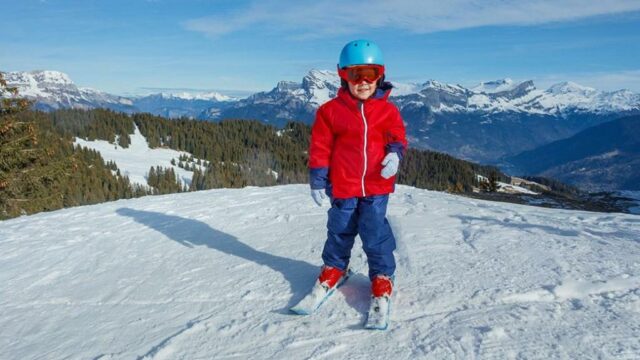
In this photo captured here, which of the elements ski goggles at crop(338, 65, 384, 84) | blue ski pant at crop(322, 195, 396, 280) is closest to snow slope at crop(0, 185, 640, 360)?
blue ski pant at crop(322, 195, 396, 280)

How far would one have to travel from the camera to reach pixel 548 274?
16.5 ft

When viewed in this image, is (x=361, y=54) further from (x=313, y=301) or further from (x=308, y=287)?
(x=308, y=287)

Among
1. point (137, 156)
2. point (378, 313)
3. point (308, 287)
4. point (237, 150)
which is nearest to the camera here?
point (378, 313)

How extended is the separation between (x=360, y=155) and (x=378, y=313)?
1730 millimetres

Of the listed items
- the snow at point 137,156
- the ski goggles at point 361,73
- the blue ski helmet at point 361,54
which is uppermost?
the blue ski helmet at point 361,54

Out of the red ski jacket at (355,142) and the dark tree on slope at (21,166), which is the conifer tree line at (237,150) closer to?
the dark tree on slope at (21,166)

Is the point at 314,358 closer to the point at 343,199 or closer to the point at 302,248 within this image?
the point at 343,199

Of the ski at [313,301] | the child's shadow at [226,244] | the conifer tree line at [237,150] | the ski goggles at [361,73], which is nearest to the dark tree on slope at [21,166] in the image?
the child's shadow at [226,244]

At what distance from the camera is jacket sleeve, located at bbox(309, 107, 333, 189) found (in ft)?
16.4

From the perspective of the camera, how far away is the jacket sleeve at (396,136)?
489 cm

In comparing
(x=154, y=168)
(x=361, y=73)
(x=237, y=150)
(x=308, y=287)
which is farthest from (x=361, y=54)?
(x=237, y=150)

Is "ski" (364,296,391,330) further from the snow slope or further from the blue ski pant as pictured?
the blue ski pant

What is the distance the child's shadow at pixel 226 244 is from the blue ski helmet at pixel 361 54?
2.64 meters

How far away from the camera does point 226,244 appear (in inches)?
299
